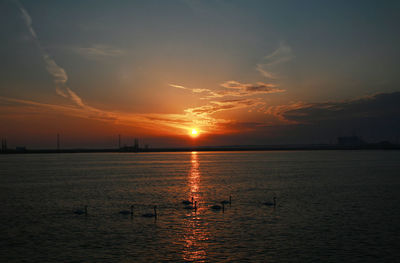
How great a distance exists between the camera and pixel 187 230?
107 ft

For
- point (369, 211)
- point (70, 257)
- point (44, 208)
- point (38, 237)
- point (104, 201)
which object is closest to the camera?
point (70, 257)

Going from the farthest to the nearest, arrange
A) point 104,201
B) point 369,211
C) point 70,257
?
point 104,201
point 369,211
point 70,257

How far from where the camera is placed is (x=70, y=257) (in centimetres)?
2505

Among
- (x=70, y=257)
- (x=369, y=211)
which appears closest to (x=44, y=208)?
(x=70, y=257)

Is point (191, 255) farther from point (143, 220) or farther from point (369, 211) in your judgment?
point (369, 211)

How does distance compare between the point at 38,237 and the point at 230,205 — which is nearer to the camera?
the point at 38,237

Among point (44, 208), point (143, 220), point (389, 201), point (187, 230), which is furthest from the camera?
point (389, 201)

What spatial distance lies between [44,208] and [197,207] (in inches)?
852

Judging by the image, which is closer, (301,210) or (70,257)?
(70,257)

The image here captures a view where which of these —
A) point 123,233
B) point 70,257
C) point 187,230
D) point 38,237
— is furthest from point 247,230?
point 38,237

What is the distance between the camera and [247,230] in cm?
3228

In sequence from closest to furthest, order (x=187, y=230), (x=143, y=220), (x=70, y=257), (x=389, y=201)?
(x=70, y=257) → (x=187, y=230) → (x=143, y=220) → (x=389, y=201)

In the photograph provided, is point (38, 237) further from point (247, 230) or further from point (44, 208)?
point (247, 230)

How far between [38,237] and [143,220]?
11.2m
